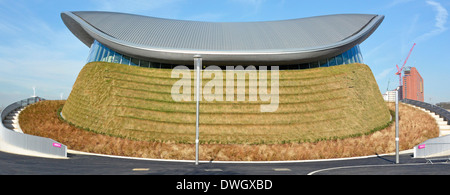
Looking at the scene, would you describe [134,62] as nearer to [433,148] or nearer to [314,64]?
[314,64]

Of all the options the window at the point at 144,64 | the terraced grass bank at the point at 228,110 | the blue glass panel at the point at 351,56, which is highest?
the blue glass panel at the point at 351,56

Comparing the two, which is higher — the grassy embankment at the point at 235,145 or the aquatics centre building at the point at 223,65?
the aquatics centre building at the point at 223,65

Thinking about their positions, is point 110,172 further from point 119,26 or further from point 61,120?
point 119,26

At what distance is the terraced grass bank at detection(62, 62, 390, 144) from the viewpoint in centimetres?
3039

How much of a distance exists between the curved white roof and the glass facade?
1.15m

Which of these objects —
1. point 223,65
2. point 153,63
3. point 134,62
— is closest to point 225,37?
point 223,65

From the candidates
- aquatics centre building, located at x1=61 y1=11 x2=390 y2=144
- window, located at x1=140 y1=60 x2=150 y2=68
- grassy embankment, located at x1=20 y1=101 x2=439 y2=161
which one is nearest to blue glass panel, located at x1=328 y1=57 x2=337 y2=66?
aquatics centre building, located at x1=61 y1=11 x2=390 y2=144

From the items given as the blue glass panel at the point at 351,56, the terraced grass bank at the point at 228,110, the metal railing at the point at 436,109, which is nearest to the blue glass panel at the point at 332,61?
the terraced grass bank at the point at 228,110

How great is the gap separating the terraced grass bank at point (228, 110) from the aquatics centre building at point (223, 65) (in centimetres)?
10

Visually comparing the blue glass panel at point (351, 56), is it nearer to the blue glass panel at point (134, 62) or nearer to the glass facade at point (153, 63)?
the glass facade at point (153, 63)

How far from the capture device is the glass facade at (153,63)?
36.8m

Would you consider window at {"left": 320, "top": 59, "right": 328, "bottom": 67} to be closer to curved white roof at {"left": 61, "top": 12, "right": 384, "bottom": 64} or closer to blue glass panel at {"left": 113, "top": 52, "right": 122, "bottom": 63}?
curved white roof at {"left": 61, "top": 12, "right": 384, "bottom": 64}

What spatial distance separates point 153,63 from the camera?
3694 cm
